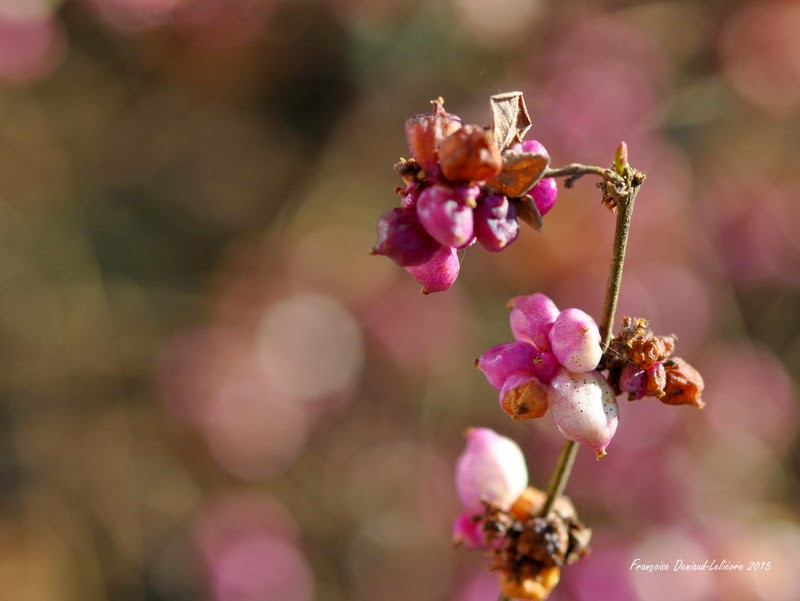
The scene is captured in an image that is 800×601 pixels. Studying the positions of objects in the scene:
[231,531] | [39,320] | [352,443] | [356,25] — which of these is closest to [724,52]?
[356,25]

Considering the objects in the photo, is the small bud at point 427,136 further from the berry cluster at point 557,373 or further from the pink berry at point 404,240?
the berry cluster at point 557,373

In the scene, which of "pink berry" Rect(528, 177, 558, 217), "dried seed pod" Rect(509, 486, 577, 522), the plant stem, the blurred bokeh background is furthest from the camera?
the blurred bokeh background

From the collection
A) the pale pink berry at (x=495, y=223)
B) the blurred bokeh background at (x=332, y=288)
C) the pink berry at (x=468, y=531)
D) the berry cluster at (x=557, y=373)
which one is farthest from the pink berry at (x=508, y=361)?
the blurred bokeh background at (x=332, y=288)

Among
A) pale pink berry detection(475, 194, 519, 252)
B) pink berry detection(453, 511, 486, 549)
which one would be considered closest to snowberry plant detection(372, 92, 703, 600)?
pale pink berry detection(475, 194, 519, 252)

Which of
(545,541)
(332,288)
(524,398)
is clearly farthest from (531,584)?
(332,288)

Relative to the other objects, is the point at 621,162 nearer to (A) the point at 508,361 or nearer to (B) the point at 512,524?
(A) the point at 508,361

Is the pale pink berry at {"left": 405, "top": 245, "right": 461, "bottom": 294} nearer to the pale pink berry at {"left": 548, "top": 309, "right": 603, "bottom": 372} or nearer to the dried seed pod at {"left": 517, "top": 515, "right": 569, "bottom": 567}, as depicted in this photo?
the pale pink berry at {"left": 548, "top": 309, "right": 603, "bottom": 372}

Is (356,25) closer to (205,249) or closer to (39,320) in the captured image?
(205,249)
